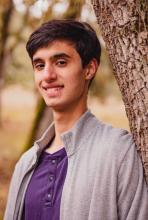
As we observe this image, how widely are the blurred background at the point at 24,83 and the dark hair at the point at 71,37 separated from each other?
0.75 metres

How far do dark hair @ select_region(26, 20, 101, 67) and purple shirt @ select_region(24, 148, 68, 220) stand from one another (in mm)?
567

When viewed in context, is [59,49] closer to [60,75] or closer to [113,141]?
[60,75]

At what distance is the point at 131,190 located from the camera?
2428 millimetres

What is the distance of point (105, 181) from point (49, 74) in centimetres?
65

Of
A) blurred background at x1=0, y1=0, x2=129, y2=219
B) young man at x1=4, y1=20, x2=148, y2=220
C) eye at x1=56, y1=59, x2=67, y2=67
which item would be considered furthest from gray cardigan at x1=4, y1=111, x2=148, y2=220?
blurred background at x1=0, y1=0, x2=129, y2=219

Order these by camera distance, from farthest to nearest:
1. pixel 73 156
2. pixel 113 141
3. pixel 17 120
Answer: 1. pixel 17 120
2. pixel 73 156
3. pixel 113 141

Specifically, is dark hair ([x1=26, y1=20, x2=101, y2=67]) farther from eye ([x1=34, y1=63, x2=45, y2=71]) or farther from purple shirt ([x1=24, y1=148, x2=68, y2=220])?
purple shirt ([x1=24, y1=148, x2=68, y2=220])

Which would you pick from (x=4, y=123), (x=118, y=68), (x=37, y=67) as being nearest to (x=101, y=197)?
(x=118, y=68)

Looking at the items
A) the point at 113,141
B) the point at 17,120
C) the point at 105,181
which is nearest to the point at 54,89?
the point at 113,141

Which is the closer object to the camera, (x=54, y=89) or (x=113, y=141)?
(x=113, y=141)

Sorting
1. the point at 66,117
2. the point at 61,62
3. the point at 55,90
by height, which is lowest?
the point at 66,117

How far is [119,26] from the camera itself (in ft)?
7.97

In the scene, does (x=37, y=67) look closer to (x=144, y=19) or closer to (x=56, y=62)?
(x=56, y=62)

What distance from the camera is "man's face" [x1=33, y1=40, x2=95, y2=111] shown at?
2719 millimetres
